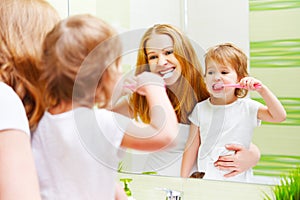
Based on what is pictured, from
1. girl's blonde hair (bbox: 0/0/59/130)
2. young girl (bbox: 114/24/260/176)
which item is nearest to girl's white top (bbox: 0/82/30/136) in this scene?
girl's blonde hair (bbox: 0/0/59/130)

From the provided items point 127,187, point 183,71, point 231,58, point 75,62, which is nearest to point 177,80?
point 183,71

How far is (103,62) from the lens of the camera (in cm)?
109

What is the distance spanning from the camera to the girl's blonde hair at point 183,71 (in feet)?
4.15

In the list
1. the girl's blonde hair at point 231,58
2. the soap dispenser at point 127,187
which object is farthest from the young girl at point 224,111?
the soap dispenser at point 127,187

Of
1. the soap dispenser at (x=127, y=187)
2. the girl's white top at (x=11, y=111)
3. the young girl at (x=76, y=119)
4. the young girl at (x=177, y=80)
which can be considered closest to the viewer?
the girl's white top at (x=11, y=111)

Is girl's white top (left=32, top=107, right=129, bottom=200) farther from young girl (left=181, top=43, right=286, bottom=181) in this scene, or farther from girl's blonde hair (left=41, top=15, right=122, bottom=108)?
young girl (left=181, top=43, right=286, bottom=181)

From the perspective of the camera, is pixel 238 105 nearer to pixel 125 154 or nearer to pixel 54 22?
pixel 125 154

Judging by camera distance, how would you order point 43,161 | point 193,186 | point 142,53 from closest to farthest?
point 43,161 → point 142,53 → point 193,186

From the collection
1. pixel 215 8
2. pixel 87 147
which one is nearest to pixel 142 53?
pixel 215 8

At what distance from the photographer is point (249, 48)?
133 cm

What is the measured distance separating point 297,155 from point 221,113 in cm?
22

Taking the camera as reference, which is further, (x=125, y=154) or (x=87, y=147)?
(x=125, y=154)

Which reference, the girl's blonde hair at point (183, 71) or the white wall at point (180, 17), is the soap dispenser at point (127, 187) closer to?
the girl's blonde hair at point (183, 71)

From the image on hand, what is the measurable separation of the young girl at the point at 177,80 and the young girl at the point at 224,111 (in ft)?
0.07
